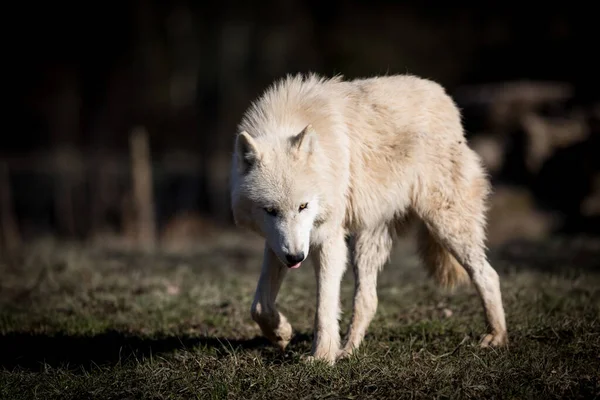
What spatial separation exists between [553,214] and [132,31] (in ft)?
41.8

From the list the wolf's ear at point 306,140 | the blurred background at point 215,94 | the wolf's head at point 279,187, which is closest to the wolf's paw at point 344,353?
the wolf's head at point 279,187

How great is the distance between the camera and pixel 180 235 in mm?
12141

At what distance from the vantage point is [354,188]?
457cm

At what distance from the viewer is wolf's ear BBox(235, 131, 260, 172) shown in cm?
404

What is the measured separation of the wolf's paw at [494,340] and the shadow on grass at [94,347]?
4.19ft

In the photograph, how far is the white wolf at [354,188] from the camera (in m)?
4.09

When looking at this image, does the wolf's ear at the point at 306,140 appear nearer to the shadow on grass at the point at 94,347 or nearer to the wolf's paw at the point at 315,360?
the wolf's paw at the point at 315,360

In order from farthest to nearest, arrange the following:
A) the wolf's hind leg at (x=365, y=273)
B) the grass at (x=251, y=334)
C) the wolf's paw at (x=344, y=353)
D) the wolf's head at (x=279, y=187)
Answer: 1. the wolf's hind leg at (x=365, y=273)
2. the wolf's paw at (x=344, y=353)
3. the wolf's head at (x=279, y=187)
4. the grass at (x=251, y=334)

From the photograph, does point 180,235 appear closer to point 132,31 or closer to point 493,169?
point 493,169

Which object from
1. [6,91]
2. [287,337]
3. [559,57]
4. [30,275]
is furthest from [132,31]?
[287,337]

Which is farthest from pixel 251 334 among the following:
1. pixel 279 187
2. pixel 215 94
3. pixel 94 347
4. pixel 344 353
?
pixel 215 94

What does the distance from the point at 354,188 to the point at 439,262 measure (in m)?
1.04

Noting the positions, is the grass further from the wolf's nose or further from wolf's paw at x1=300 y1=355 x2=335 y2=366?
the wolf's nose

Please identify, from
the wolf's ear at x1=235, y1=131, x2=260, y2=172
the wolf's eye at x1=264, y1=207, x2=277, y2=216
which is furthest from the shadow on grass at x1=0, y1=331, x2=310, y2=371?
the wolf's ear at x1=235, y1=131, x2=260, y2=172
